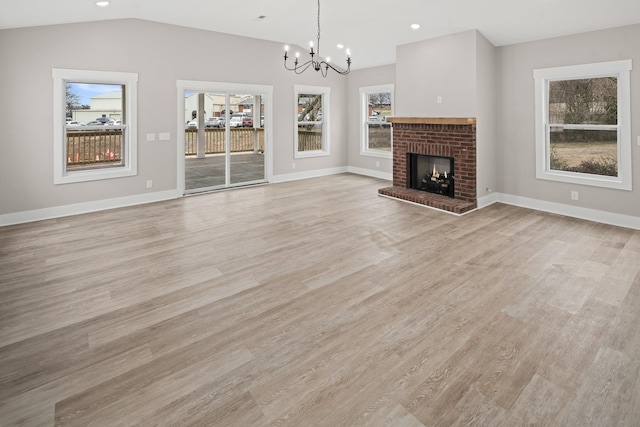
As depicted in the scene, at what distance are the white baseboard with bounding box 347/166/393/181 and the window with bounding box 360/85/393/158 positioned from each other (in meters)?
0.42

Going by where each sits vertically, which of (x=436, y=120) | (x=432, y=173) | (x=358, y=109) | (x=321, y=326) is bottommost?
(x=321, y=326)

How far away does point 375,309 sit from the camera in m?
2.99

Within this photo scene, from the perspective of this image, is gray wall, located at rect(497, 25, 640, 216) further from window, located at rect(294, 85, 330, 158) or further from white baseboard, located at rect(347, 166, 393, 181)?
window, located at rect(294, 85, 330, 158)

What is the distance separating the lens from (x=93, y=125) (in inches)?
245

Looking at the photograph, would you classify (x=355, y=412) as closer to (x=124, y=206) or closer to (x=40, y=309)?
(x=40, y=309)

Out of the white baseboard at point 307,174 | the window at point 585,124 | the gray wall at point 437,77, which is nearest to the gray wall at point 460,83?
the gray wall at point 437,77

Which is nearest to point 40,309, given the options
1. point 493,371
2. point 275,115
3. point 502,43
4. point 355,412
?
point 355,412

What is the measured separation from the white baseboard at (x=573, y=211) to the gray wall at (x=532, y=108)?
6 cm

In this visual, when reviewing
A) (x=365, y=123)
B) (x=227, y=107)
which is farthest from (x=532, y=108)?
(x=227, y=107)

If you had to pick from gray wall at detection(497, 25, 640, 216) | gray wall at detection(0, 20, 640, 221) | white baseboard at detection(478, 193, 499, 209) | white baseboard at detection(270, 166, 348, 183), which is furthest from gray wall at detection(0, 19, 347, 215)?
gray wall at detection(497, 25, 640, 216)

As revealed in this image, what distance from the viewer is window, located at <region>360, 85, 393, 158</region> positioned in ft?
29.7

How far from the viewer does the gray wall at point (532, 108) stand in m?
4.99

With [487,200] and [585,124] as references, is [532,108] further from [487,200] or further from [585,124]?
[487,200]

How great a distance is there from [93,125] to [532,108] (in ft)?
23.2
